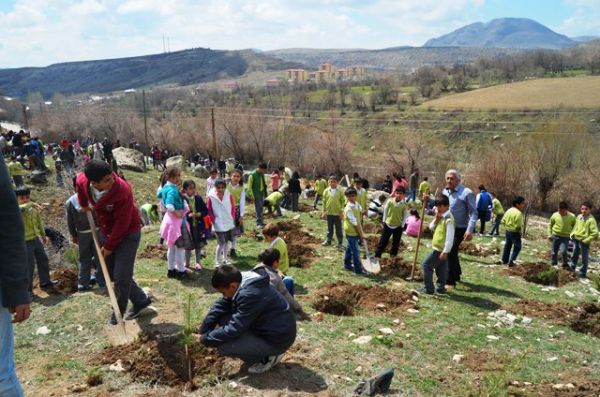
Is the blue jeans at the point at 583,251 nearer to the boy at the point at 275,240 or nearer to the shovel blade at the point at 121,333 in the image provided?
the boy at the point at 275,240

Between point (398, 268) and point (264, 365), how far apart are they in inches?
215

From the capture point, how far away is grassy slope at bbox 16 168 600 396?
15.1 feet

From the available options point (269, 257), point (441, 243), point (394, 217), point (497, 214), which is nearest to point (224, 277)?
point (269, 257)

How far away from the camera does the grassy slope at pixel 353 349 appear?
4.60 m

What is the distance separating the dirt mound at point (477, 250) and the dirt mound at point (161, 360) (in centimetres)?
896

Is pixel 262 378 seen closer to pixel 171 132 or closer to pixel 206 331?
pixel 206 331

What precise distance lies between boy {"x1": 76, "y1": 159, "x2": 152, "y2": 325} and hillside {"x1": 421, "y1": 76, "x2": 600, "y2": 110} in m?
62.3

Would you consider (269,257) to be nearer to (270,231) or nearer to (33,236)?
(270,231)

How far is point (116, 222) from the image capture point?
5211 millimetres

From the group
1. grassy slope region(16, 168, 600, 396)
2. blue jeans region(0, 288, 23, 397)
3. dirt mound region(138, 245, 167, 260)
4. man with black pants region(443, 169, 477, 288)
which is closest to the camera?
blue jeans region(0, 288, 23, 397)

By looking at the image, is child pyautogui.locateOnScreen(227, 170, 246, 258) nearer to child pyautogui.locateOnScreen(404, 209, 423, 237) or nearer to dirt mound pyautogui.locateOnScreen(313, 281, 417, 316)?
dirt mound pyautogui.locateOnScreen(313, 281, 417, 316)

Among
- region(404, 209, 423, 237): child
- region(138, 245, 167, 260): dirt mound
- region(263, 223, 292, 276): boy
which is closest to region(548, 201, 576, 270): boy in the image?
region(404, 209, 423, 237): child

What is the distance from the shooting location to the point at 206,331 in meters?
4.60

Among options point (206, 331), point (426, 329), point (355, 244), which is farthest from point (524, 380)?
point (355, 244)
